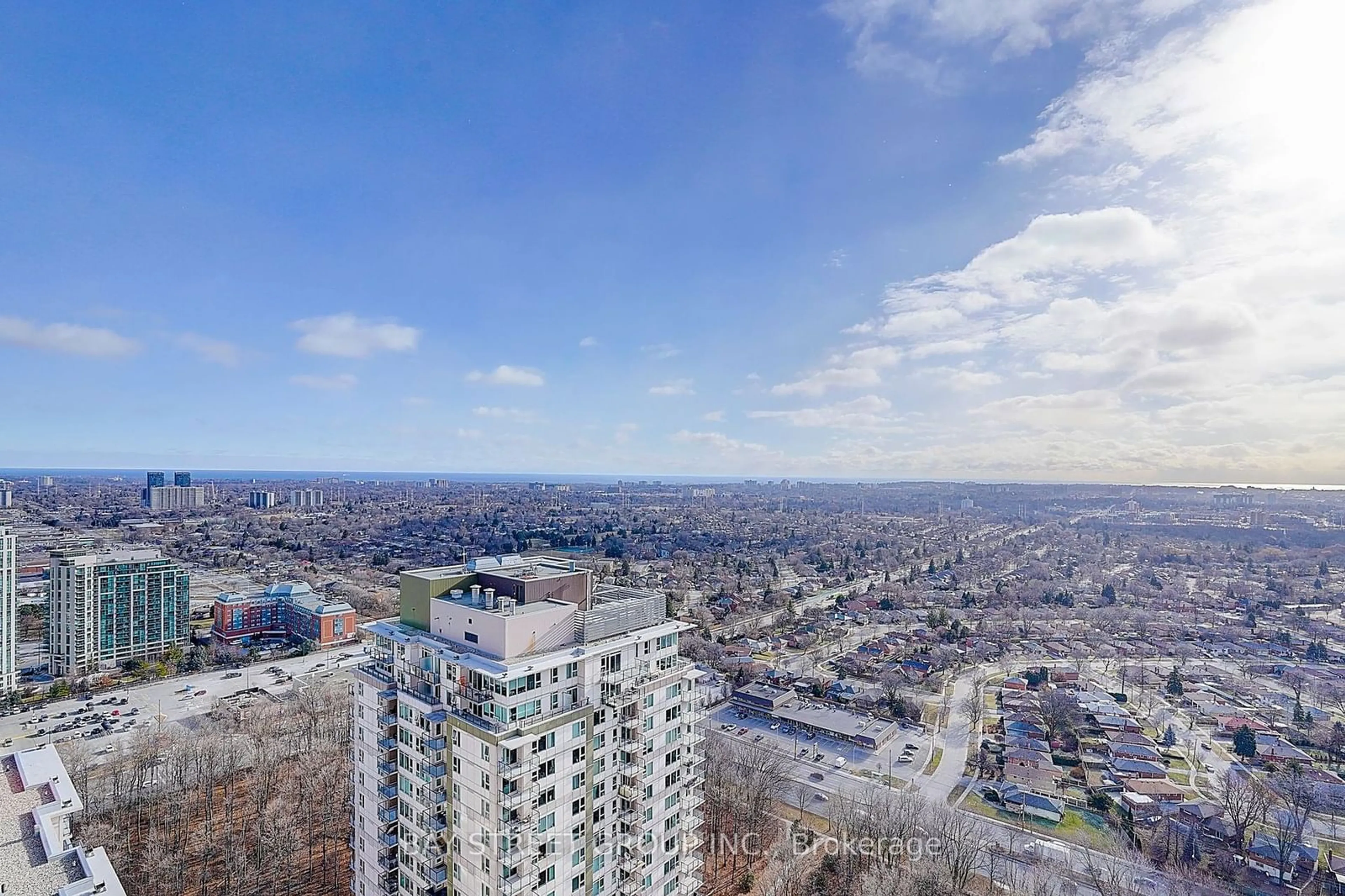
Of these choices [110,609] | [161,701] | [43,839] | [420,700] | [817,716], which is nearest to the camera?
[420,700]

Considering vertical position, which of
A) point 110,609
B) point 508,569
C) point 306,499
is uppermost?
point 508,569

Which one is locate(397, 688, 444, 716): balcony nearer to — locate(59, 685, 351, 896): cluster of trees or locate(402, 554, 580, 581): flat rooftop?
locate(402, 554, 580, 581): flat rooftop

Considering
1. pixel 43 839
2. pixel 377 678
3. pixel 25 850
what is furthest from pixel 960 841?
pixel 25 850

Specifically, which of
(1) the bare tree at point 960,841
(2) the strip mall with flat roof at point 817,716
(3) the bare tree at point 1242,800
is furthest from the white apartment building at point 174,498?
(3) the bare tree at point 1242,800

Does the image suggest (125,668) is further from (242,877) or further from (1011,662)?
(1011,662)

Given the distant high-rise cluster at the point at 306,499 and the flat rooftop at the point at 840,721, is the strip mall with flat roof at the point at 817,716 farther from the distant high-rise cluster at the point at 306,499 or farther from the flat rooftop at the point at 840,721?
the distant high-rise cluster at the point at 306,499

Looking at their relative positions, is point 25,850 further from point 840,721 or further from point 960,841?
point 840,721

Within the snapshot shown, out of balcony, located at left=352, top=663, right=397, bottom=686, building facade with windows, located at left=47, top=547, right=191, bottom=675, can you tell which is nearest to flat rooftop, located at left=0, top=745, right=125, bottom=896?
balcony, located at left=352, top=663, right=397, bottom=686
